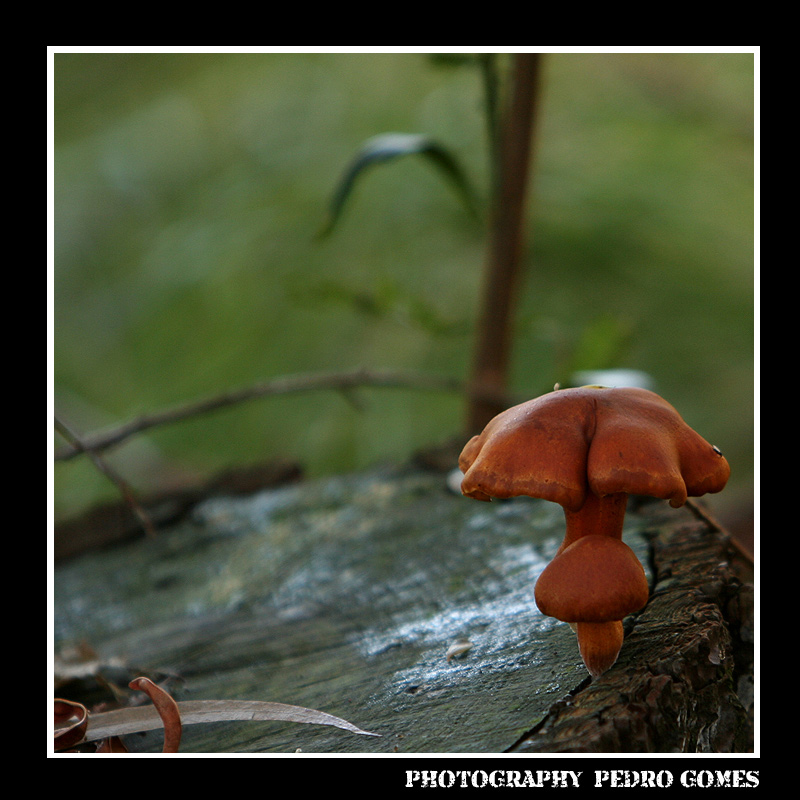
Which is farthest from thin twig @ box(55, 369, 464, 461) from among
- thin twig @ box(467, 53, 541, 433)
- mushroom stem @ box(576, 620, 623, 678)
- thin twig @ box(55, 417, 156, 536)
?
mushroom stem @ box(576, 620, 623, 678)

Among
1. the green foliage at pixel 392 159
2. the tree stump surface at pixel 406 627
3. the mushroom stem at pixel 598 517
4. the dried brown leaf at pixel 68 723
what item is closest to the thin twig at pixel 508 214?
the green foliage at pixel 392 159

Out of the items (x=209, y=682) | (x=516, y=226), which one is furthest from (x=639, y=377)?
(x=209, y=682)

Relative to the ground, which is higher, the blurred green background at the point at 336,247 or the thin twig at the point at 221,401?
the blurred green background at the point at 336,247

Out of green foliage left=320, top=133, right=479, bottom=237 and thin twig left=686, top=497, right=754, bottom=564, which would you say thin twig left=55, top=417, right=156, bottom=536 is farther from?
thin twig left=686, top=497, right=754, bottom=564

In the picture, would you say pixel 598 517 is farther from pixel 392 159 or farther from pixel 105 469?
pixel 392 159

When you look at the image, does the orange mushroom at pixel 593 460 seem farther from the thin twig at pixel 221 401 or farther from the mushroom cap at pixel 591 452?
the thin twig at pixel 221 401

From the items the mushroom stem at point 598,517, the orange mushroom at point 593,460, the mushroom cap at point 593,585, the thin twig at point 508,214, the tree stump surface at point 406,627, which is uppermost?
the thin twig at point 508,214
